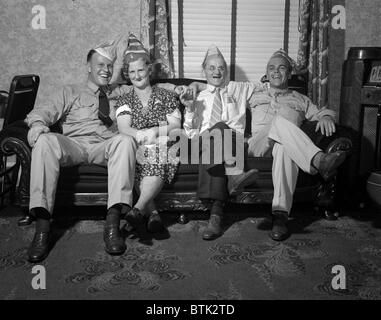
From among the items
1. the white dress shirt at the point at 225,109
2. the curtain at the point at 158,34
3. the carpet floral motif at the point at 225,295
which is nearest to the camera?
the carpet floral motif at the point at 225,295

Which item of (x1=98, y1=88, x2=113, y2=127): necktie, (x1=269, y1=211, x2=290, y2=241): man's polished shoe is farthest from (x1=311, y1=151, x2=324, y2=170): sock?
(x1=98, y1=88, x2=113, y2=127): necktie

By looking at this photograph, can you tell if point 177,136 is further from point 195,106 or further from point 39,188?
point 39,188

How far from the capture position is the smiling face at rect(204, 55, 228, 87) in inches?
110

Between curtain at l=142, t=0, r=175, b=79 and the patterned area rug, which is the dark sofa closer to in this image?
the patterned area rug

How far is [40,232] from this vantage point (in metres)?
2.11

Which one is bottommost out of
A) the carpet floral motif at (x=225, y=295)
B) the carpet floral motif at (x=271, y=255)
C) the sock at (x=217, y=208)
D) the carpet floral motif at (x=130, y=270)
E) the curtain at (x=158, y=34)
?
the carpet floral motif at (x=271, y=255)

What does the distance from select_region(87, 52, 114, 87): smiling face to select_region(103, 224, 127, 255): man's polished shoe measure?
1.05 m

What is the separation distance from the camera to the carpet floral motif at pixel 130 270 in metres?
1.77

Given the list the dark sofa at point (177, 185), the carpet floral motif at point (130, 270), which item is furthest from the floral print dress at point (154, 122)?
the carpet floral motif at point (130, 270)

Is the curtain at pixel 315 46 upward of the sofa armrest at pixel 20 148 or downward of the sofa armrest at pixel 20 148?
upward

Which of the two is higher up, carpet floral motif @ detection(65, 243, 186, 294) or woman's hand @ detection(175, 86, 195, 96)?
woman's hand @ detection(175, 86, 195, 96)

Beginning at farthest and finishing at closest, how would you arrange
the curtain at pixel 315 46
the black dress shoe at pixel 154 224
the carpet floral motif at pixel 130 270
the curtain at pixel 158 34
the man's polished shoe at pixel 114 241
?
the curtain at pixel 315 46, the curtain at pixel 158 34, the black dress shoe at pixel 154 224, the man's polished shoe at pixel 114 241, the carpet floral motif at pixel 130 270

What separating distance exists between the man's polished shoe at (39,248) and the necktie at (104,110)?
2.86ft

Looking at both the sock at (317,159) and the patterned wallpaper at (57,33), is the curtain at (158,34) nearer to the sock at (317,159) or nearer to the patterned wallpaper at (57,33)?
the patterned wallpaper at (57,33)
